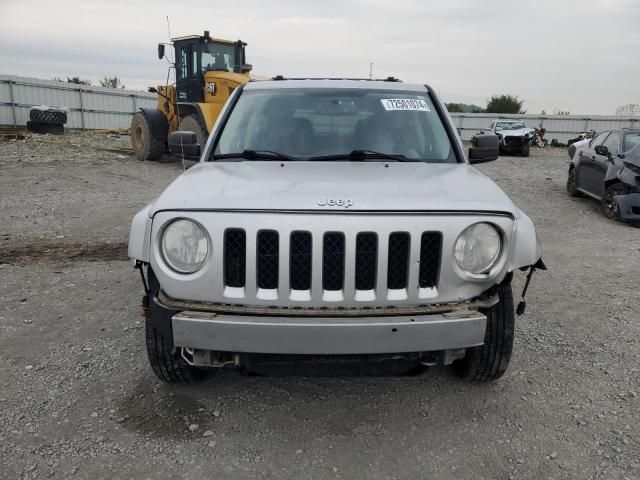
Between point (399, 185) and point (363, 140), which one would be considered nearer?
point (399, 185)

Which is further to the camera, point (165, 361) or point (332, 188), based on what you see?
point (165, 361)

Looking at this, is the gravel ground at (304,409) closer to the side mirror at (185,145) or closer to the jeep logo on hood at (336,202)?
the jeep logo on hood at (336,202)

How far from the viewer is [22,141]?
1569cm

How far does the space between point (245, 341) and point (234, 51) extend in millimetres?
12193

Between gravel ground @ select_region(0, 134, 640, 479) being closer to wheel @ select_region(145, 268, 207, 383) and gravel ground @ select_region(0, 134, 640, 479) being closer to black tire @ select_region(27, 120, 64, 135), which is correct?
wheel @ select_region(145, 268, 207, 383)

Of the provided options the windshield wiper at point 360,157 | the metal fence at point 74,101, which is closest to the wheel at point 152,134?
the metal fence at point 74,101

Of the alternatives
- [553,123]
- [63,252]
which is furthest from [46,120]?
[553,123]

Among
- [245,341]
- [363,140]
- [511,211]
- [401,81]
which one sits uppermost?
[401,81]

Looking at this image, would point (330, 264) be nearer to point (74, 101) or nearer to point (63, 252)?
point (63, 252)

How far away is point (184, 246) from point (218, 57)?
11627 millimetres

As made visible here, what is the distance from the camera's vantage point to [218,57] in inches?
506

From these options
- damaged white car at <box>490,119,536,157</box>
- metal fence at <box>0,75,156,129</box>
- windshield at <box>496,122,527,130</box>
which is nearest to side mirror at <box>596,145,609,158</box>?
damaged white car at <box>490,119,536,157</box>

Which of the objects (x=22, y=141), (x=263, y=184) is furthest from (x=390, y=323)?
(x=22, y=141)

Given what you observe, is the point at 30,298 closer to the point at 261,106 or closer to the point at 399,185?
the point at 261,106
